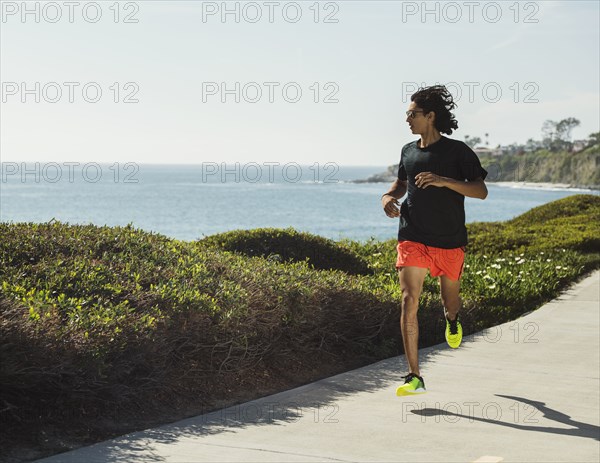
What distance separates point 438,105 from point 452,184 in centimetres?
66

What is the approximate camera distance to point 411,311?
22.4ft

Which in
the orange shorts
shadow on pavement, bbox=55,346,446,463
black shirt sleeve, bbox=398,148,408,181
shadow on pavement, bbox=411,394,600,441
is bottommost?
shadow on pavement, bbox=411,394,600,441

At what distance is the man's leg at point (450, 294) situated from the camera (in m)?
7.25

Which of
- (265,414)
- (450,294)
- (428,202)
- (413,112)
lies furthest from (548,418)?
(413,112)

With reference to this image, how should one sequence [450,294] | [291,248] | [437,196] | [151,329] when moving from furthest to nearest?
[291,248]
[450,294]
[437,196]
[151,329]

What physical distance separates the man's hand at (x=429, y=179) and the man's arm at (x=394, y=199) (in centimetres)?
35

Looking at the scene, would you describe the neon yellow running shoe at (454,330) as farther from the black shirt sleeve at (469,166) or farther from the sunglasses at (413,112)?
the sunglasses at (413,112)

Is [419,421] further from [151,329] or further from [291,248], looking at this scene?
[291,248]

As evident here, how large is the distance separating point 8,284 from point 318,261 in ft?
23.7

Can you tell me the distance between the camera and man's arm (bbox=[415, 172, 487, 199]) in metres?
6.45

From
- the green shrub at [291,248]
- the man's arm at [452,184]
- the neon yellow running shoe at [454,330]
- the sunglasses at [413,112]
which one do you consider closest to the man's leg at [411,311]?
the man's arm at [452,184]

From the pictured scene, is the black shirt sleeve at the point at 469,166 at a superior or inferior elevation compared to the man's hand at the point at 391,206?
superior

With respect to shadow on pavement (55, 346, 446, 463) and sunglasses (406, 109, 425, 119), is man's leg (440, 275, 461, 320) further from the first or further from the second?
sunglasses (406, 109, 425, 119)

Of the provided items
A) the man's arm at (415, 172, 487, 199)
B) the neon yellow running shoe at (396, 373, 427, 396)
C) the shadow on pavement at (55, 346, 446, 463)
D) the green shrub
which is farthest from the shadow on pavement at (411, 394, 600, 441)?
the green shrub
